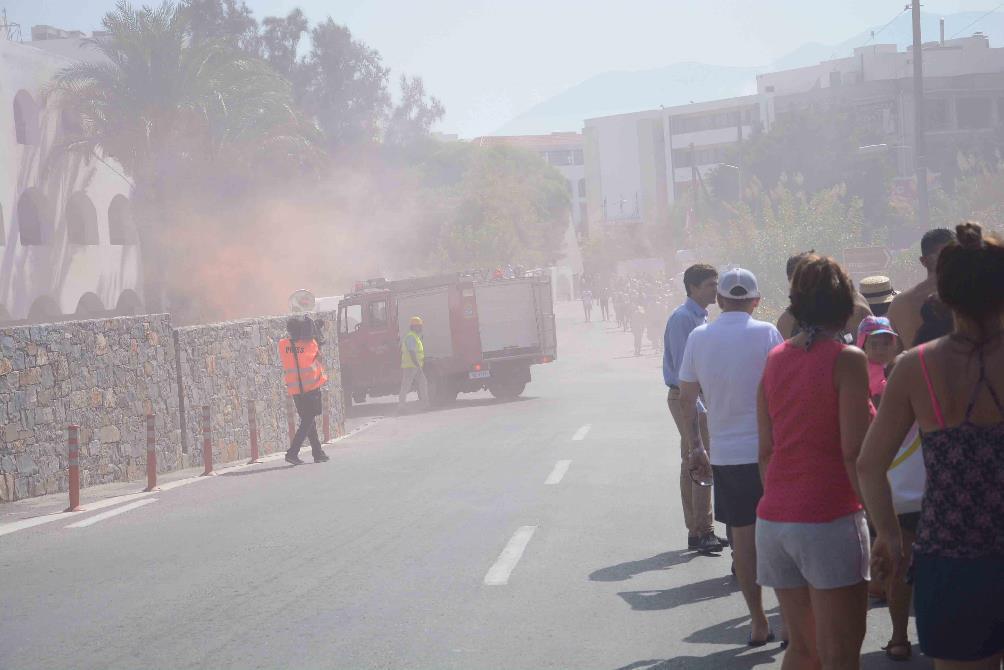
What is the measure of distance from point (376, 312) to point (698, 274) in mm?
20520

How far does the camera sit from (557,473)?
45.5 feet

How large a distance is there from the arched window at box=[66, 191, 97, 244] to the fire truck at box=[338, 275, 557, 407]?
56.6ft

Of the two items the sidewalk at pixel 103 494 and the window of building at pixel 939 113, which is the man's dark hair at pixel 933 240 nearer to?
the sidewalk at pixel 103 494

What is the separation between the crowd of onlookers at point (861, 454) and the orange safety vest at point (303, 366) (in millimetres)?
10544

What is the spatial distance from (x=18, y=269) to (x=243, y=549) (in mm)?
30372

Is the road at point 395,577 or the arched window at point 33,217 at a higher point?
the arched window at point 33,217

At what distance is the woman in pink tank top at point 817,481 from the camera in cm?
437

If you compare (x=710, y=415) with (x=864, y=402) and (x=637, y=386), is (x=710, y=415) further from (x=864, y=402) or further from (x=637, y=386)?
(x=637, y=386)

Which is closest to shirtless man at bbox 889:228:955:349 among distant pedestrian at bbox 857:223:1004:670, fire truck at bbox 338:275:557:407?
distant pedestrian at bbox 857:223:1004:670

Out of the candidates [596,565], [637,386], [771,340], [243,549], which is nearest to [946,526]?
[771,340]

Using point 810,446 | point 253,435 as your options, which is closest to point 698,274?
point 810,446

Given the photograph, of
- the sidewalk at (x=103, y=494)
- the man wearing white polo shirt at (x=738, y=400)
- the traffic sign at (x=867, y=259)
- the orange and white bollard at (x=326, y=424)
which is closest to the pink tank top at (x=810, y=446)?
the man wearing white polo shirt at (x=738, y=400)

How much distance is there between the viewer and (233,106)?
1544 inches

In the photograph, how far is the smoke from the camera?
42.8 m
